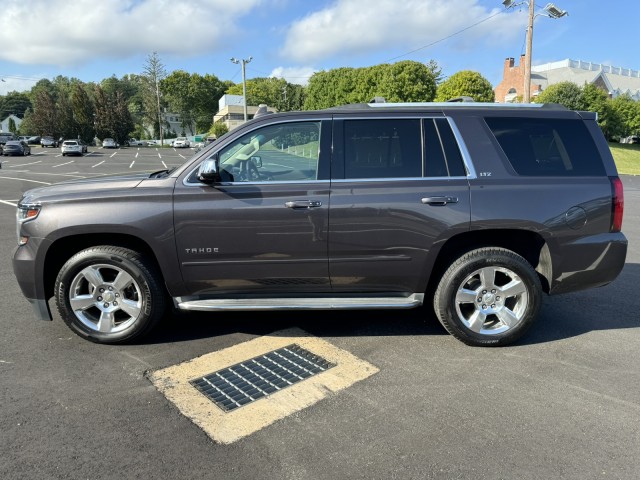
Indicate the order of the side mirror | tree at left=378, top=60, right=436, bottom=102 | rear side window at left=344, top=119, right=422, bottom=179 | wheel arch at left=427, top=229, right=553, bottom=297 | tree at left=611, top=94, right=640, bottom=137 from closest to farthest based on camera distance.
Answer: the side mirror < rear side window at left=344, top=119, right=422, bottom=179 < wheel arch at left=427, top=229, right=553, bottom=297 < tree at left=378, top=60, right=436, bottom=102 < tree at left=611, top=94, right=640, bottom=137

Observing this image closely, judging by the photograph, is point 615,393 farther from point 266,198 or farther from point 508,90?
point 508,90

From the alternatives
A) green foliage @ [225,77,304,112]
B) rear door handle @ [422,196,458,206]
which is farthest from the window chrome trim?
green foliage @ [225,77,304,112]

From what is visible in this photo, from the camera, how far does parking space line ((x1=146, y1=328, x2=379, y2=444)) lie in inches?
112

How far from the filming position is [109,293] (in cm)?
379

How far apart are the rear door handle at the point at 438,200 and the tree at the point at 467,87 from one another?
54.3 m

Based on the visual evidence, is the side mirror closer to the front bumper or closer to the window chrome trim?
the front bumper

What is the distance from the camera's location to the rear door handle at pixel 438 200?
3629 millimetres

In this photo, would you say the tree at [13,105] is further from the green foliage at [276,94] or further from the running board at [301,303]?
the running board at [301,303]

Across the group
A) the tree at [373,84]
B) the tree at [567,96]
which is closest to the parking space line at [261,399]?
the tree at [373,84]

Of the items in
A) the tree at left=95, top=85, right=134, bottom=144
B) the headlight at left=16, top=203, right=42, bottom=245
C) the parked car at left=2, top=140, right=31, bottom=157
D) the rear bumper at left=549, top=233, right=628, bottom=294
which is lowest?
the rear bumper at left=549, top=233, right=628, bottom=294

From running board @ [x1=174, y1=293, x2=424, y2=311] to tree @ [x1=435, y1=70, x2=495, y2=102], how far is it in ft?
179

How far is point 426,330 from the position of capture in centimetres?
420

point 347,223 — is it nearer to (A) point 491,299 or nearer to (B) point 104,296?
(A) point 491,299

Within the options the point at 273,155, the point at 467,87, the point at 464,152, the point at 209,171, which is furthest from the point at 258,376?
the point at 467,87
